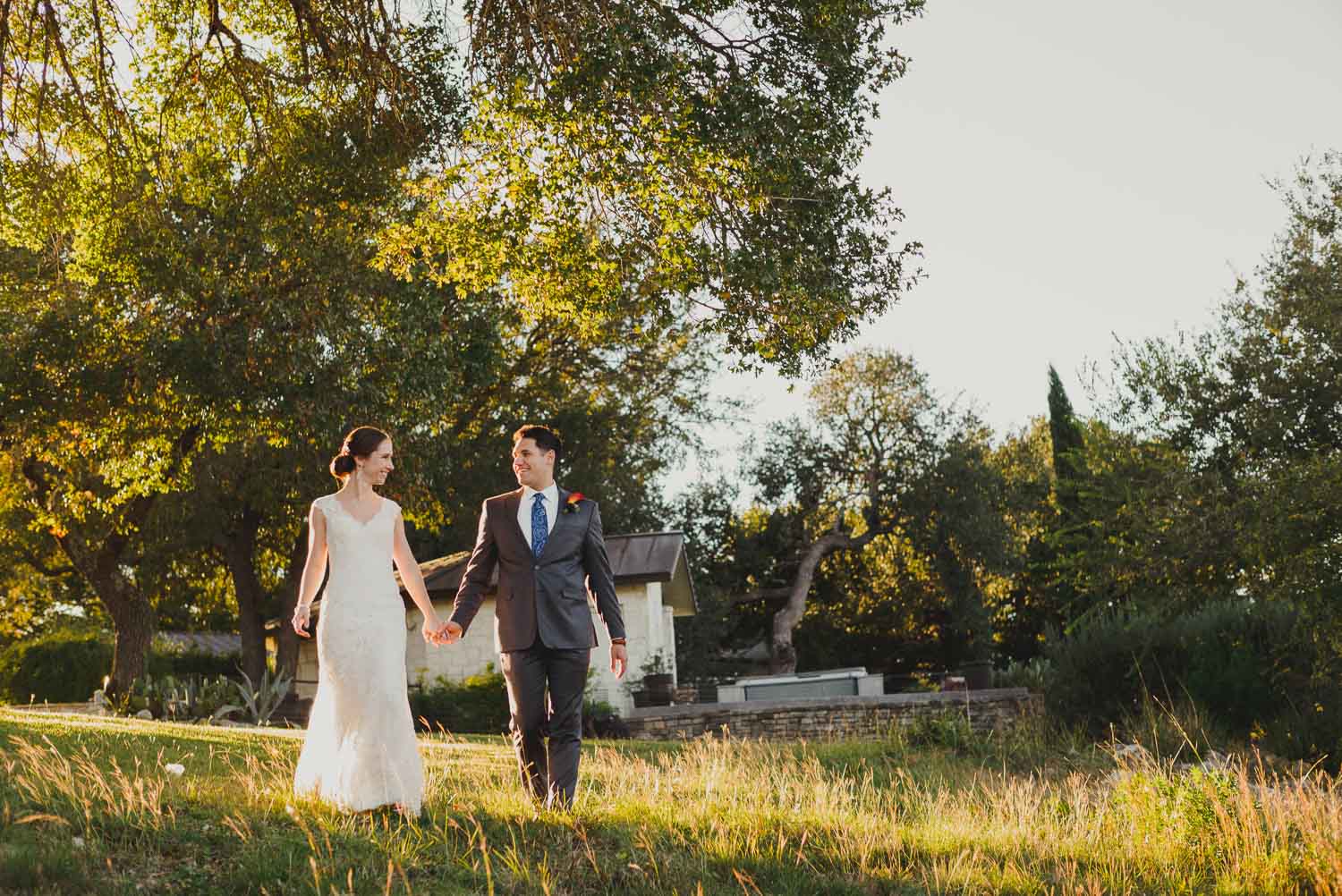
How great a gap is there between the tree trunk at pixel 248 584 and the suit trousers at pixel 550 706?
22.5 m

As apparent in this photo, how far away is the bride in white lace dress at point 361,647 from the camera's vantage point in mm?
5852

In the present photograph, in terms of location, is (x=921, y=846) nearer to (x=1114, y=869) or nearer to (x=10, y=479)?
(x=1114, y=869)

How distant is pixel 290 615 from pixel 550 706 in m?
22.4

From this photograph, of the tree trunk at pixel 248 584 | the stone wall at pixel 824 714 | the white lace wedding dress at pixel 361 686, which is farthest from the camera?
the tree trunk at pixel 248 584

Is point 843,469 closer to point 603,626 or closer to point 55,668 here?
point 603,626

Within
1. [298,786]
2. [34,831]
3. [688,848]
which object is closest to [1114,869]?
[688,848]

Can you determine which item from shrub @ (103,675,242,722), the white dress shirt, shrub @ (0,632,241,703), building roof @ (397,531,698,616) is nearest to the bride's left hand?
the white dress shirt

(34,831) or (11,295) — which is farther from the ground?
(11,295)

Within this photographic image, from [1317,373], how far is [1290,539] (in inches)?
214

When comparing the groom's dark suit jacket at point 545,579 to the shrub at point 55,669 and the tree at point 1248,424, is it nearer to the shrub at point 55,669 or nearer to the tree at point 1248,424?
the tree at point 1248,424

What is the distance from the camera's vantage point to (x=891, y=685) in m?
37.0

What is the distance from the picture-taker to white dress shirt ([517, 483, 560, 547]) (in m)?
6.52

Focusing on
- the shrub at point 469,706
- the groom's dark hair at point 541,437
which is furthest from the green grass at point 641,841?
the shrub at point 469,706

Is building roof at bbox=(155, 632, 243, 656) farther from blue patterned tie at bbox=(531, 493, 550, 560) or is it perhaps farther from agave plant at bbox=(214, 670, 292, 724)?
blue patterned tie at bbox=(531, 493, 550, 560)
